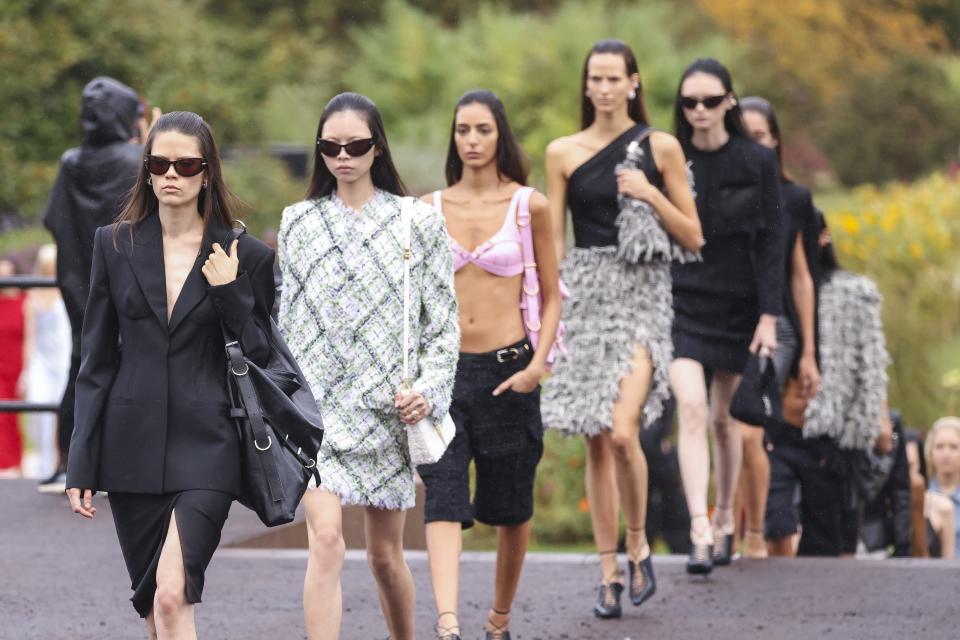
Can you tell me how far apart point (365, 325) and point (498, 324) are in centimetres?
95

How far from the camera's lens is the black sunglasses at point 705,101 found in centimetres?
870

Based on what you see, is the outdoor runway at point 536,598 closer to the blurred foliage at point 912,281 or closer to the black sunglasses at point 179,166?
the black sunglasses at point 179,166

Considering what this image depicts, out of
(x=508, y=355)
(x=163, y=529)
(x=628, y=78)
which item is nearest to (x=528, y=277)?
(x=508, y=355)

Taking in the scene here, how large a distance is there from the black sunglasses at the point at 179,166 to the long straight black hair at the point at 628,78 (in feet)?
9.55

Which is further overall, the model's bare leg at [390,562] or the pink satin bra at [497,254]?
the pink satin bra at [497,254]

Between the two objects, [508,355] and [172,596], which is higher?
[508,355]

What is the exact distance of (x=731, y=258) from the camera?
889cm

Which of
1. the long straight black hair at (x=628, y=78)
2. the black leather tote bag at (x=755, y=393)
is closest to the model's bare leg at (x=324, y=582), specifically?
the long straight black hair at (x=628, y=78)

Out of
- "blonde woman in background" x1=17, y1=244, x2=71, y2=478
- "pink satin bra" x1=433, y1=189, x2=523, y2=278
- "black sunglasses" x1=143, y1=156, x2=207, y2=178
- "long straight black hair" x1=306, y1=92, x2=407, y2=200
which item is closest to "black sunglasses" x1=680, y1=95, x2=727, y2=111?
"pink satin bra" x1=433, y1=189, x2=523, y2=278

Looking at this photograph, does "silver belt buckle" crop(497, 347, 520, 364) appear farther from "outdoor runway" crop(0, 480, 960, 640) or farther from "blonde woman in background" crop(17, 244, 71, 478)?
"blonde woman in background" crop(17, 244, 71, 478)

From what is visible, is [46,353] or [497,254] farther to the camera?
[46,353]

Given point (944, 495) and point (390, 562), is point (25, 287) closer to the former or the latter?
point (944, 495)

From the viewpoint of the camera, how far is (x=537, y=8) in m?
44.7

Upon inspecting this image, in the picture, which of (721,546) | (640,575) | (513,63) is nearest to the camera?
(640,575)
